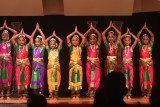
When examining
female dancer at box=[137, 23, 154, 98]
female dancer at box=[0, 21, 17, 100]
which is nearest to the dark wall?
female dancer at box=[137, 23, 154, 98]

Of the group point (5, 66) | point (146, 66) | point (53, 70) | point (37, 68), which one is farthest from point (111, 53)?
point (5, 66)

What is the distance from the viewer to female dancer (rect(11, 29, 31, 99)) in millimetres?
6408

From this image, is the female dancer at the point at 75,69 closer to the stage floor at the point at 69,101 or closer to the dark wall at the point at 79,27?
the stage floor at the point at 69,101

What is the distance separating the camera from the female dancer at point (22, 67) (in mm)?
6408

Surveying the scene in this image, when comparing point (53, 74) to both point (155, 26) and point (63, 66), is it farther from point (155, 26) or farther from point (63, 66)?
Answer: point (155, 26)

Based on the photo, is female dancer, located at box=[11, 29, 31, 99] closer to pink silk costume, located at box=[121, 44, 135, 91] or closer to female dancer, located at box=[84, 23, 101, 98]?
female dancer, located at box=[84, 23, 101, 98]

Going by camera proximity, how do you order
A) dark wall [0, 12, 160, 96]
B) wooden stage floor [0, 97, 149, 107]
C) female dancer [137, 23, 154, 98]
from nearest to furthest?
wooden stage floor [0, 97, 149, 107] → female dancer [137, 23, 154, 98] → dark wall [0, 12, 160, 96]

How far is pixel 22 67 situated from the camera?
640 centimetres

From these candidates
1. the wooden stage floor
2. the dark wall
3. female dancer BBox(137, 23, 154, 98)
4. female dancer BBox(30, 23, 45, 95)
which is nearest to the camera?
the wooden stage floor

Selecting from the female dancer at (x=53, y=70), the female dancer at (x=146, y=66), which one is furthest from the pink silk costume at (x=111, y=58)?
the female dancer at (x=53, y=70)

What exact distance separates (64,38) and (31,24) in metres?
1.00

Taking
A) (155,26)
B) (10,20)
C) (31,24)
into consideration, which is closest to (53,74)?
(31,24)

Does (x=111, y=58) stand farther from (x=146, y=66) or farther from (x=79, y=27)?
(x=79, y=27)

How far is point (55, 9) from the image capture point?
279 inches
